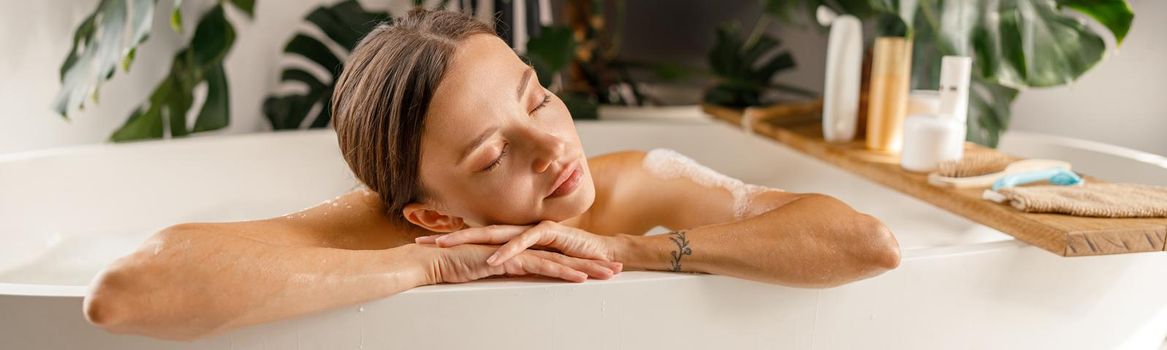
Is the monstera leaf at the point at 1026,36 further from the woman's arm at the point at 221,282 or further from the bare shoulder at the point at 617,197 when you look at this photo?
the woman's arm at the point at 221,282

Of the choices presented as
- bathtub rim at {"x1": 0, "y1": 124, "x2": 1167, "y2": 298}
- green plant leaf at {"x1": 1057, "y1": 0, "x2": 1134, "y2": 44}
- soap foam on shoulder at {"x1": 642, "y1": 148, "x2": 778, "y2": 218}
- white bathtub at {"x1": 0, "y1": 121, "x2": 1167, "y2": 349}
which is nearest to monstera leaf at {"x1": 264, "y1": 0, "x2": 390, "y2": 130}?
bathtub rim at {"x1": 0, "y1": 124, "x2": 1167, "y2": 298}

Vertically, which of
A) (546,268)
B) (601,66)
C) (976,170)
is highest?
(546,268)

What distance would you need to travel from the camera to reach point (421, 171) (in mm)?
1160

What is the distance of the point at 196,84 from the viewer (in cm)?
219

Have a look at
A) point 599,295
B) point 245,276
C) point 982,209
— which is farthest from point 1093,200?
point 245,276

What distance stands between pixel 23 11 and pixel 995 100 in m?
1.93

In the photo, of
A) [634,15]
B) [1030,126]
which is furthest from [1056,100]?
[634,15]

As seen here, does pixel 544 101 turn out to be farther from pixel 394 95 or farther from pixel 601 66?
pixel 601 66

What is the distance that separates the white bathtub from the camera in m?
0.96

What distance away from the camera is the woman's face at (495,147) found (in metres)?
1.11

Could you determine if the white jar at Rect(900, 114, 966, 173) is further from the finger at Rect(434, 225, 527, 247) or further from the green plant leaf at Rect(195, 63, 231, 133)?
the green plant leaf at Rect(195, 63, 231, 133)

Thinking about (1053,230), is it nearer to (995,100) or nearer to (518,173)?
(518,173)

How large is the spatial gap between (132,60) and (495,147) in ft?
4.52

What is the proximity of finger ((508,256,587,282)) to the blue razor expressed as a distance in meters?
0.83
